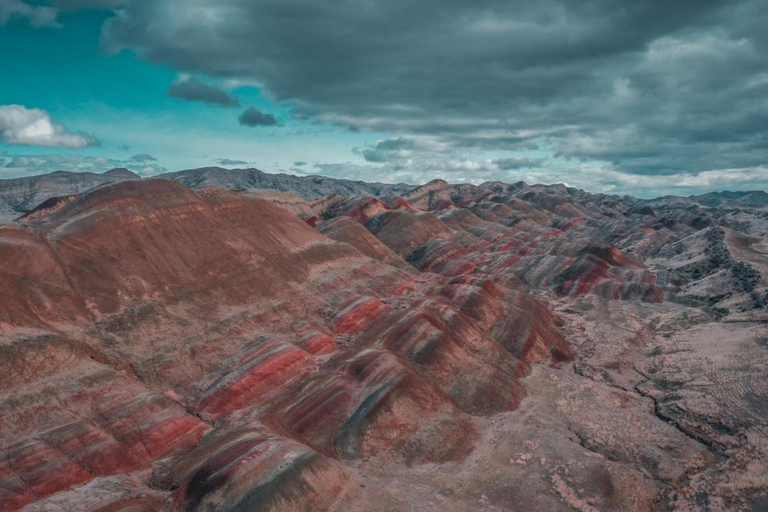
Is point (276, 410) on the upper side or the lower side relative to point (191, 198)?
lower

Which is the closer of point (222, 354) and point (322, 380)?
point (322, 380)

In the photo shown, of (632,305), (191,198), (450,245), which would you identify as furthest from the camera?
(450,245)

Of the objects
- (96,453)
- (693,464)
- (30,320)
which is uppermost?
(30,320)

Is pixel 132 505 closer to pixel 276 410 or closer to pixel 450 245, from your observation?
pixel 276 410

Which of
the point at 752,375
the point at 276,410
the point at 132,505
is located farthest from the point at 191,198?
the point at 752,375

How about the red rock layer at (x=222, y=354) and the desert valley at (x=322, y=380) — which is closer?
the red rock layer at (x=222, y=354)

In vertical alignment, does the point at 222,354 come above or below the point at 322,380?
above

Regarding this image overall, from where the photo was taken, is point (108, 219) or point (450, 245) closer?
point (108, 219)

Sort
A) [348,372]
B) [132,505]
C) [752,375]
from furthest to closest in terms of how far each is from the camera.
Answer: [752,375] → [348,372] → [132,505]

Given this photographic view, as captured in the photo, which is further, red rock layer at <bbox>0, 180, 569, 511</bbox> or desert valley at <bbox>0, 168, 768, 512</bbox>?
desert valley at <bbox>0, 168, 768, 512</bbox>

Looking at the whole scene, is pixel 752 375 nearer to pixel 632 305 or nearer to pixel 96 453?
pixel 632 305
